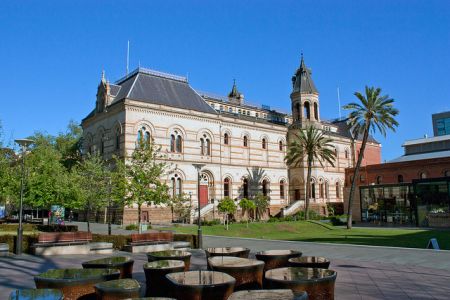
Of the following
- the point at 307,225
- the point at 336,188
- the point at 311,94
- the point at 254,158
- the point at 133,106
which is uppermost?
the point at 311,94

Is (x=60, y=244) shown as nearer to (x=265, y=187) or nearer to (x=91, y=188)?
(x=91, y=188)

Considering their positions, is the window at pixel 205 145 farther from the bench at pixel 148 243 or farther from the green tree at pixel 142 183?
the bench at pixel 148 243

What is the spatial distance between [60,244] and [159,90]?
2723 cm

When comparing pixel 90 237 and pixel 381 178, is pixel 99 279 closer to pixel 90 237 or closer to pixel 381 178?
pixel 90 237

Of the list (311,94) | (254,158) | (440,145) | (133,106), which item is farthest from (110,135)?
(440,145)

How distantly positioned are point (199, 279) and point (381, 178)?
50.8 metres

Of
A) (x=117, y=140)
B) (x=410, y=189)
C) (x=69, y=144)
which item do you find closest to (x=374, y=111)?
(x=410, y=189)

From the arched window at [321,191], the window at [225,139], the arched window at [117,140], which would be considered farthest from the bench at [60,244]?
the arched window at [321,191]

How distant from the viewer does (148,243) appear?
62.6 ft

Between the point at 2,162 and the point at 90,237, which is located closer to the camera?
the point at 90,237

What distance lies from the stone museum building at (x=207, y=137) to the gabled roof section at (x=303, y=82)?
146mm

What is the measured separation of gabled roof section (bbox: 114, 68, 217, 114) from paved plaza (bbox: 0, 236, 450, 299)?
81.1 ft

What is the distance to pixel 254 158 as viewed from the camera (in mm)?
49469

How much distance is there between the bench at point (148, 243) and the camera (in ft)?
61.2
